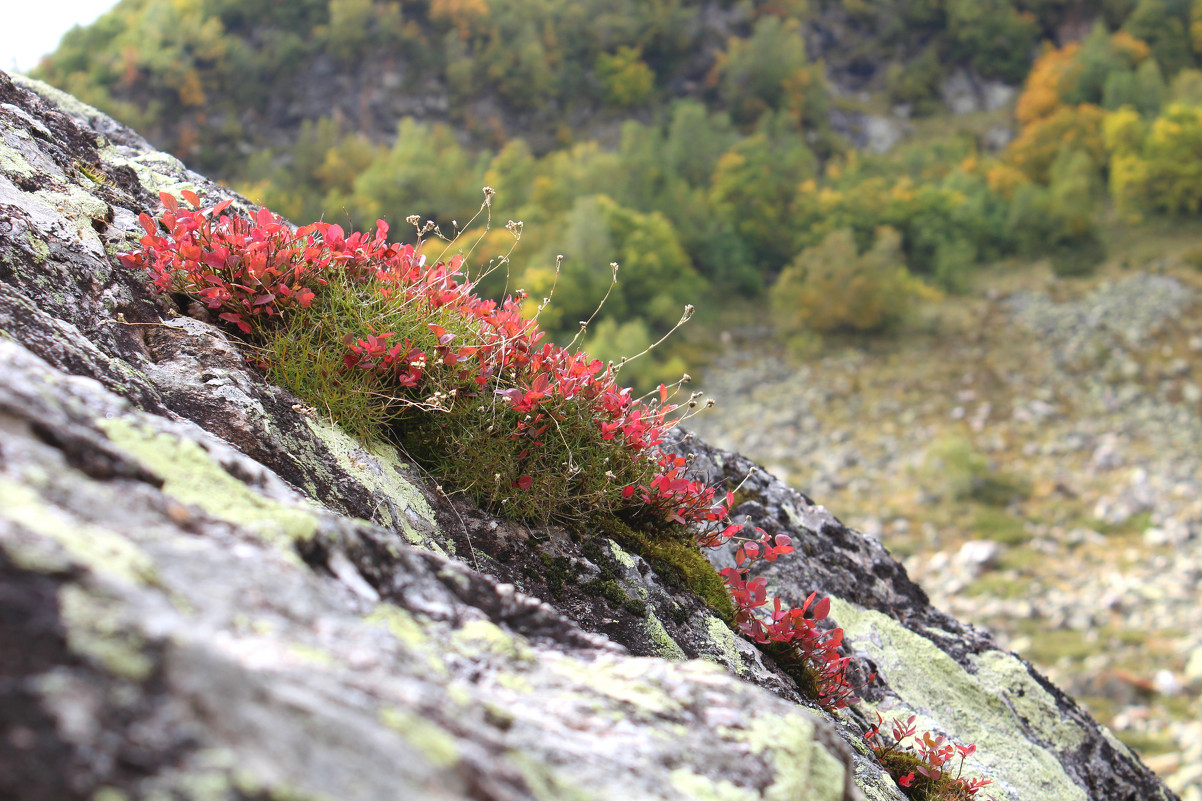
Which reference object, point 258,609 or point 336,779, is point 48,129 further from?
point 336,779

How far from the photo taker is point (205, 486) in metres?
1.88

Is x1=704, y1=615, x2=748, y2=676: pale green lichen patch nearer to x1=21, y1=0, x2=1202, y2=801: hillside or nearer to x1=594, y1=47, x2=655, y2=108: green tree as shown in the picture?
x1=21, y1=0, x2=1202, y2=801: hillside

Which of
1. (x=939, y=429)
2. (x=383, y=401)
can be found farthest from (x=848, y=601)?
(x=939, y=429)

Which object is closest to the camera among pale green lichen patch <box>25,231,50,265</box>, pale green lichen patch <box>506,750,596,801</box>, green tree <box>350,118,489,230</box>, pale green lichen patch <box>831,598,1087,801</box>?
pale green lichen patch <box>506,750,596,801</box>

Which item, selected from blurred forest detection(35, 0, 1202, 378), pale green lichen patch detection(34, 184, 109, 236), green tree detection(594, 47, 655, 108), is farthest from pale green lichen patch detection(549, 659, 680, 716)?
green tree detection(594, 47, 655, 108)

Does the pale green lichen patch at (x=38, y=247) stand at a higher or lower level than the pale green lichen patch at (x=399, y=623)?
lower

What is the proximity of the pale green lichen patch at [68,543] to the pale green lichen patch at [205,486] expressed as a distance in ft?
1.19

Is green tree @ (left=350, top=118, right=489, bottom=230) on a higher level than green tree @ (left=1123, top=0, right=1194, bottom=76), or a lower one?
lower

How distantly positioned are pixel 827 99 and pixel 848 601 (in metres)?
78.6

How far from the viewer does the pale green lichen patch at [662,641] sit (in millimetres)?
2953

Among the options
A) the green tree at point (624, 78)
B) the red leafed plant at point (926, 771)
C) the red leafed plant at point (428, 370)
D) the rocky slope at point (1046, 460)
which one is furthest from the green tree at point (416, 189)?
the red leafed plant at point (926, 771)

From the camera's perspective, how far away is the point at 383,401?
316 centimetres

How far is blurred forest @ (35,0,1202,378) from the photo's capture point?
45.3m

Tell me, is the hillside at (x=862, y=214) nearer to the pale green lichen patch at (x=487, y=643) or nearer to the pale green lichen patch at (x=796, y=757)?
the pale green lichen patch at (x=487, y=643)
